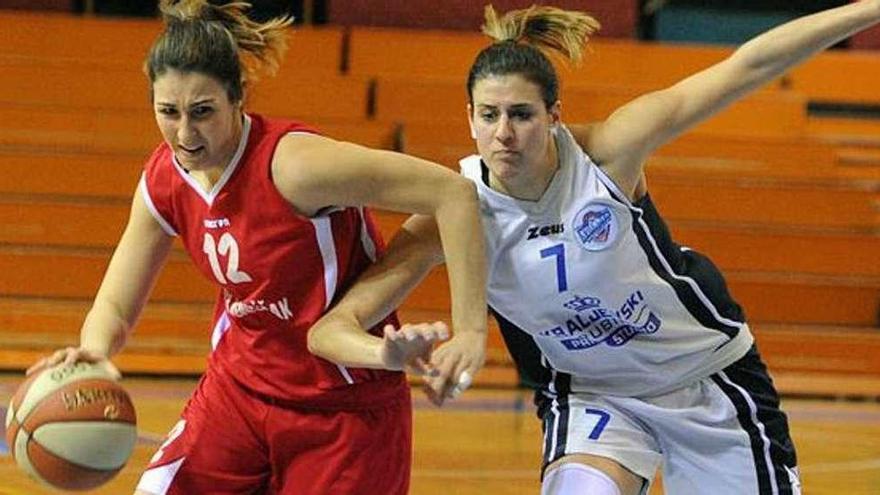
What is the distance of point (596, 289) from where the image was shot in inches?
139

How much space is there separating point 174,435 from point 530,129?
101cm

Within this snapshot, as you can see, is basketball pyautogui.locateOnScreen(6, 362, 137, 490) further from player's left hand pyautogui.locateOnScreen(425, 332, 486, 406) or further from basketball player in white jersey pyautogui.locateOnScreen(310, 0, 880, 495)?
player's left hand pyautogui.locateOnScreen(425, 332, 486, 406)

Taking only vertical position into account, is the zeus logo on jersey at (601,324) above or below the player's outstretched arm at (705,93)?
below

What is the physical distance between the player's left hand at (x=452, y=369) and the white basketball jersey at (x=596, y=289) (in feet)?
1.74

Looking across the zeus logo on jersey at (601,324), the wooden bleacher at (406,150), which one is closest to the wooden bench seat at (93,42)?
the wooden bleacher at (406,150)

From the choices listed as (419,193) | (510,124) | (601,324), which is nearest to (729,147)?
(601,324)

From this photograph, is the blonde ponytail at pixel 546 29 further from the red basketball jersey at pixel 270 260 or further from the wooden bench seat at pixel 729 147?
the wooden bench seat at pixel 729 147

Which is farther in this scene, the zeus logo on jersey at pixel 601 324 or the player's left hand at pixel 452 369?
the zeus logo on jersey at pixel 601 324

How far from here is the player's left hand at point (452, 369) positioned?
293 cm

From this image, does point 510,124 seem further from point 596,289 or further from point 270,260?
point 270,260

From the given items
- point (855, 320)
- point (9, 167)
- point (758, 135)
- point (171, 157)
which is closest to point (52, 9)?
point (9, 167)

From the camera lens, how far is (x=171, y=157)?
137 inches

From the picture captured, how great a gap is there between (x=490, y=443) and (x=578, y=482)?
12.1 feet

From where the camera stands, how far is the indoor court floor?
19.7ft
